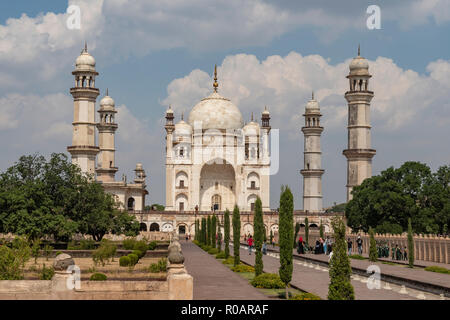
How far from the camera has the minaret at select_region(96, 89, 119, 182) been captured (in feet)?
235

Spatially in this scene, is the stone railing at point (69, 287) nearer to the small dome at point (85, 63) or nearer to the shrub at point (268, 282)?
the shrub at point (268, 282)

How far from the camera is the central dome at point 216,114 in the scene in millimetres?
71125

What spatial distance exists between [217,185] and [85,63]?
1969cm

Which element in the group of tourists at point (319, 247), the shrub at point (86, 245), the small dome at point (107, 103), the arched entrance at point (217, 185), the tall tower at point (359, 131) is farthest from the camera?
the small dome at point (107, 103)

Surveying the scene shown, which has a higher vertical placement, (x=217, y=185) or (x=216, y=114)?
(x=216, y=114)

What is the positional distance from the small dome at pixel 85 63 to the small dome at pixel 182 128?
42.4 feet

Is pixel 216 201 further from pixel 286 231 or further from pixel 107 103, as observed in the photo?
pixel 286 231

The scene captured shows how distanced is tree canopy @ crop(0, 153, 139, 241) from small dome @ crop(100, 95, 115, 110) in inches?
1384

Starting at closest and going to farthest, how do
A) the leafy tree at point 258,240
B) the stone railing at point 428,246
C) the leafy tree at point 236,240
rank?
the leafy tree at point 258,240 → the leafy tree at point 236,240 → the stone railing at point 428,246

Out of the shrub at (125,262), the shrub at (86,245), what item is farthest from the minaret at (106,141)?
the shrub at (125,262)

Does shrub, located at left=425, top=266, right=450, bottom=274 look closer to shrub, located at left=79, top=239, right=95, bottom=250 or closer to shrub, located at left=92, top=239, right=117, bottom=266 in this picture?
shrub, located at left=92, top=239, right=117, bottom=266

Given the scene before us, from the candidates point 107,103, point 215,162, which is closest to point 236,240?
point 215,162

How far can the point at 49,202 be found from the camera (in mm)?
33844
